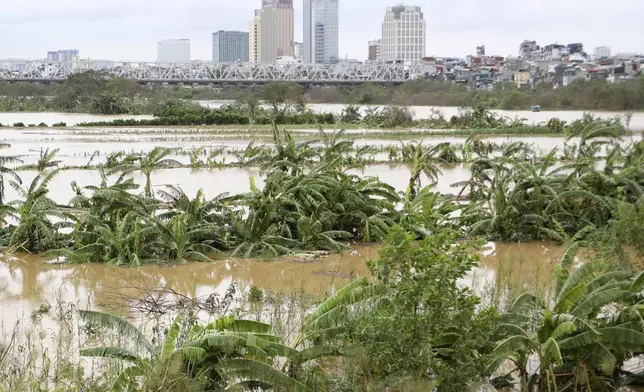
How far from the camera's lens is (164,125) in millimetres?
40156

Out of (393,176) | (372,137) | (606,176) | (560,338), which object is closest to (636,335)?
(560,338)

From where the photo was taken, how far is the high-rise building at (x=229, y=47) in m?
180

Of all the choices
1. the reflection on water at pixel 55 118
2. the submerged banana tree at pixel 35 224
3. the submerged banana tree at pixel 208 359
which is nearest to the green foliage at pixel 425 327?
the submerged banana tree at pixel 208 359

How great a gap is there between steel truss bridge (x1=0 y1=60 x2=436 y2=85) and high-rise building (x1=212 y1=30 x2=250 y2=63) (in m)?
81.5

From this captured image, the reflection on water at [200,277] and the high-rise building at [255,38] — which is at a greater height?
the high-rise building at [255,38]

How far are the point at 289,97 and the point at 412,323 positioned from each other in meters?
50.2

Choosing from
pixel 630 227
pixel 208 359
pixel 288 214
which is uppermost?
pixel 630 227

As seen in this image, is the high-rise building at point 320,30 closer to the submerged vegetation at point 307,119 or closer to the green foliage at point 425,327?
the submerged vegetation at point 307,119

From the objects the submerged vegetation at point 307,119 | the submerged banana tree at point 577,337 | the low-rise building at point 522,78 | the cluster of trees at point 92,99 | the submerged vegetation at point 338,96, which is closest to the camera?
the submerged banana tree at point 577,337

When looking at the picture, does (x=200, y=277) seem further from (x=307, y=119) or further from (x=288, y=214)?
(x=307, y=119)

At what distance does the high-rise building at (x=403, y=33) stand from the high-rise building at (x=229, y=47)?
116 feet

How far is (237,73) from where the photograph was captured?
8969 cm

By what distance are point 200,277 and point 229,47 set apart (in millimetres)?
175854

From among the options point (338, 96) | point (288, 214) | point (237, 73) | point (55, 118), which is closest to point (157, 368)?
point (288, 214)
